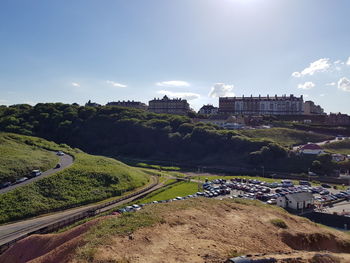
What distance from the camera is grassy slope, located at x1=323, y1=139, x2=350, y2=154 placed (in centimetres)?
7400

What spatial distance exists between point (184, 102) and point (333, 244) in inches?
5055

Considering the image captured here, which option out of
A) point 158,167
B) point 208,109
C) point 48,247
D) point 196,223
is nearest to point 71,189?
point 48,247

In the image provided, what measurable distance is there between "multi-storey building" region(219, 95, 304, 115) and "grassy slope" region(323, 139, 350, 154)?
4736cm

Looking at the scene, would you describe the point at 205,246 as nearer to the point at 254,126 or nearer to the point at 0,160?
the point at 0,160

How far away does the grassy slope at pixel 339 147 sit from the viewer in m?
74.0

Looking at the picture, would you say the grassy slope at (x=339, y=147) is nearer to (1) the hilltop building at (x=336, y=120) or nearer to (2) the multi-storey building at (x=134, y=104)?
(1) the hilltop building at (x=336, y=120)

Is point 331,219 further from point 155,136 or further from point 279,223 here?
point 155,136

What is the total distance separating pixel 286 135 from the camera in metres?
87.3

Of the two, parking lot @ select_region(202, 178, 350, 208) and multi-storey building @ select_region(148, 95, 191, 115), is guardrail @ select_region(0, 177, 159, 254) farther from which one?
multi-storey building @ select_region(148, 95, 191, 115)

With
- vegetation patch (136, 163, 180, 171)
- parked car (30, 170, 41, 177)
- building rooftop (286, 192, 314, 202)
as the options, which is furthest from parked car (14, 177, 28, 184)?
building rooftop (286, 192, 314, 202)

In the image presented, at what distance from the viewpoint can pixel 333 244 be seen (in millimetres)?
20969

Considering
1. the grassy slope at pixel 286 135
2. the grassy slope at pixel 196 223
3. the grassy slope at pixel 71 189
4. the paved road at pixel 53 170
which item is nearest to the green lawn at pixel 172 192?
the grassy slope at pixel 71 189

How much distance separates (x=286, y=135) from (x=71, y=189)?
66.9 metres

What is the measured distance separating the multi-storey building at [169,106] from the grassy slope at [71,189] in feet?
312
